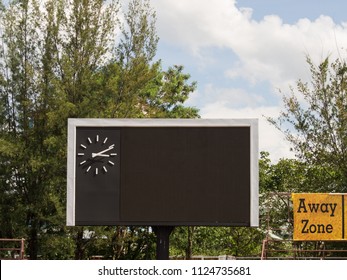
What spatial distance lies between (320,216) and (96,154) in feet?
22.0

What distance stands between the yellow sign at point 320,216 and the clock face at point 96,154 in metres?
5.72

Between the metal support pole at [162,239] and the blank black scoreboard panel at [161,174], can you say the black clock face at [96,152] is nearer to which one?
the blank black scoreboard panel at [161,174]

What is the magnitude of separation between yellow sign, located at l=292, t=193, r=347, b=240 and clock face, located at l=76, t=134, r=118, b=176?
18.8 feet

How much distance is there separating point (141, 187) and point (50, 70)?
12988 millimetres

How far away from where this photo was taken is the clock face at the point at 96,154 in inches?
658

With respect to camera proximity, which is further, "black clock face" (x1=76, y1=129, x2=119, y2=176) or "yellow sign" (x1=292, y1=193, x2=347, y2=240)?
"yellow sign" (x1=292, y1=193, x2=347, y2=240)

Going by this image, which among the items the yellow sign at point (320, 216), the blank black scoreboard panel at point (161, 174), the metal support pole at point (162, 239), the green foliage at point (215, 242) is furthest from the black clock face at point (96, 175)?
the green foliage at point (215, 242)

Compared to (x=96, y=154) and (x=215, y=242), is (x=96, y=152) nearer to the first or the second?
(x=96, y=154)

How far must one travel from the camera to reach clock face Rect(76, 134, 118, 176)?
16703 mm

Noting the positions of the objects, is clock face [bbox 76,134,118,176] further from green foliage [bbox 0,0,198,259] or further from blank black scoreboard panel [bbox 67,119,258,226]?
green foliage [bbox 0,0,198,259]

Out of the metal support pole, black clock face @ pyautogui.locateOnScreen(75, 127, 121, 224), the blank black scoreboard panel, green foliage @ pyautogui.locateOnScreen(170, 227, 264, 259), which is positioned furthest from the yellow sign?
green foliage @ pyautogui.locateOnScreen(170, 227, 264, 259)

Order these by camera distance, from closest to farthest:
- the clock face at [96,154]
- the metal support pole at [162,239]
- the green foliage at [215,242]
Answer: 1. the clock face at [96,154]
2. the metal support pole at [162,239]
3. the green foliage at [215,242]

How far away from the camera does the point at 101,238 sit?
2788 cm

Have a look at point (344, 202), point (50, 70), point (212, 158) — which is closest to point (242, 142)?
point (212, 158)
